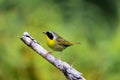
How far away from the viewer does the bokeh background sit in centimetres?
343

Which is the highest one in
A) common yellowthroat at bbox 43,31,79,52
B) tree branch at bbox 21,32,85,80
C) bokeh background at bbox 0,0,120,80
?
bokeh background at bbox 0,0,120,80

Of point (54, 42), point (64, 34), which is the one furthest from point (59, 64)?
point (64, 34)

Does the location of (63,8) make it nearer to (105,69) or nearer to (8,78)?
(105,69)

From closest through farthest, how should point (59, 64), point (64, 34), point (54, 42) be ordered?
point (59, 64), point (54, 42), point (64, 34)

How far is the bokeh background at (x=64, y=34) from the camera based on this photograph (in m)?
3.43

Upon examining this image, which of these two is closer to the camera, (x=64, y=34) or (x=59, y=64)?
(x=59, y=64)

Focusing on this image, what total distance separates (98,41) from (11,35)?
68 centimetres

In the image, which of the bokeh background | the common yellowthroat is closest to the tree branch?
the common yellowthroat

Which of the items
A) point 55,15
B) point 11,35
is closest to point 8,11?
point 55,15

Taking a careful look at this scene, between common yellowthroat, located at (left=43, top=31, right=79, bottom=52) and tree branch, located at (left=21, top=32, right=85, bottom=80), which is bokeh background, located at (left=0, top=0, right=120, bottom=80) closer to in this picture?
common yellowthroat, located at (left=43, top=31, right=79, bottom=52)

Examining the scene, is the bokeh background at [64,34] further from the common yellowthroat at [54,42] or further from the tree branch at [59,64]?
the tree branch at [59,64]

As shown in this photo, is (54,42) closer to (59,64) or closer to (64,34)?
(59,64)

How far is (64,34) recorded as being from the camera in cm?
458

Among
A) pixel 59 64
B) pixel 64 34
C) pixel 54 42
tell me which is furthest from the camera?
pixel 64 34
